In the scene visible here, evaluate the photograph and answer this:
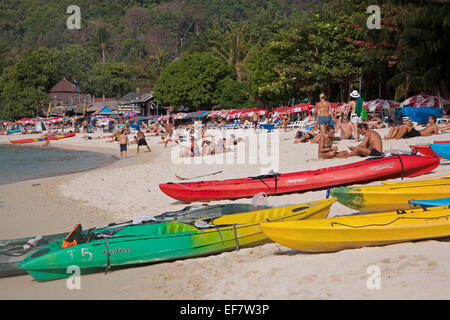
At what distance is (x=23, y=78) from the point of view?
217 ft

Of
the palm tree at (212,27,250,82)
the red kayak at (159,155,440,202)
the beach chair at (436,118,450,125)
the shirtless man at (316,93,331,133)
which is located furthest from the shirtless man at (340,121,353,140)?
the palm tree at (212,27,250,82)

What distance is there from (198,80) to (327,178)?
3915cm

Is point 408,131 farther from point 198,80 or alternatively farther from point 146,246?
point 198,80

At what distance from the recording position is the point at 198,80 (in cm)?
4697

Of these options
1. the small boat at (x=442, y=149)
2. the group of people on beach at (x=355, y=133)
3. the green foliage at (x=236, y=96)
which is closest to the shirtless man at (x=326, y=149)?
the group of people on beach at (x=355, y=133)

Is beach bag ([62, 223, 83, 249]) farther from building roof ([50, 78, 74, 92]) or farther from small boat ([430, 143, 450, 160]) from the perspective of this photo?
building roof ([50, 78, 74, 92])

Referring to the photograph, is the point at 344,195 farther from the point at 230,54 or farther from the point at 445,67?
the point at 230,54

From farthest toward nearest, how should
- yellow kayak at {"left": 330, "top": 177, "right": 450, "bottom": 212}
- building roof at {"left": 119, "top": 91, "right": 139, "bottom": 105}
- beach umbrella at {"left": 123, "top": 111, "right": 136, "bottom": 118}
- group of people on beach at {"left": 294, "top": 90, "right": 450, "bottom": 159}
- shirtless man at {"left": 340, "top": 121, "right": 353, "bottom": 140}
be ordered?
building roof at {"left": 119, "top": 91, "right": 139, "bottom": 105}
beach umbrella at {"left": 123, "top": 111, "right": 136, "bottom": 118}
shirtless man at {"left": 340, "top": 121, "right": 353, "bottom": 140}
group of people on beach at {"left": 294, "top": 90, "right": 450, "bottom": 159}
yellow kayak at {"left": 330, "top": 177, "right": 450, "bottom": 212}

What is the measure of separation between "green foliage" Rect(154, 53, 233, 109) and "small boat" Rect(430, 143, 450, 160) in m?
37.9

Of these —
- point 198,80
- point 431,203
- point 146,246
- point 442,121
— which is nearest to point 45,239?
point 146,246

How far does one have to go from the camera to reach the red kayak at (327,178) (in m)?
9.12

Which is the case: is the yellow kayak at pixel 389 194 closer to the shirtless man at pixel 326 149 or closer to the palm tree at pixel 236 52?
the shirtless man at pixel 326 149

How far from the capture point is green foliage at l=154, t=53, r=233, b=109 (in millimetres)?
46969

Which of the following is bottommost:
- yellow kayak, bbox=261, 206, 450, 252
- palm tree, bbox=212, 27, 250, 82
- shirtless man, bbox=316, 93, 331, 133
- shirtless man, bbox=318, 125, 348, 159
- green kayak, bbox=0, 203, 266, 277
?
green kayak, bbox=0, 203, 266, 277
